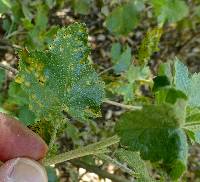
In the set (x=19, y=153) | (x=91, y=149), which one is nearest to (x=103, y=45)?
(x=19, y=153)

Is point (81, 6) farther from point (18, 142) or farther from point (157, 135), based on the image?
point (157, 135)

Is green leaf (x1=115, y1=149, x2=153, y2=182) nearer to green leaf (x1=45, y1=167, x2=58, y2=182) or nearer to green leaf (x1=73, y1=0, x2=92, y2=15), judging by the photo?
green leaf (x1=45, y1=167, x2=58, y2=182)

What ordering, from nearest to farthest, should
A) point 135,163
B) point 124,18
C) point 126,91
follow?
point 135,163 → point 126,91 → point 124,18

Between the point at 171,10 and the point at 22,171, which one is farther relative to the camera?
the point at 171,10

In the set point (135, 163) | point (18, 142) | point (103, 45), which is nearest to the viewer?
point (135, 163)

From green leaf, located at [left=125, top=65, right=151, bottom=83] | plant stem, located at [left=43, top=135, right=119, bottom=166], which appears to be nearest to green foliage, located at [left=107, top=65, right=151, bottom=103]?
green leaf, located at [left=125, top=65, right=151, bottom=83]

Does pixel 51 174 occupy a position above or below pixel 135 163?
below

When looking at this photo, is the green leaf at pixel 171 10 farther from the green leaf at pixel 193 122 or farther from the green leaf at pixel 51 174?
the green leaf at pixel 193 122

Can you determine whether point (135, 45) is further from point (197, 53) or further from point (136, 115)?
point (136, 115)
